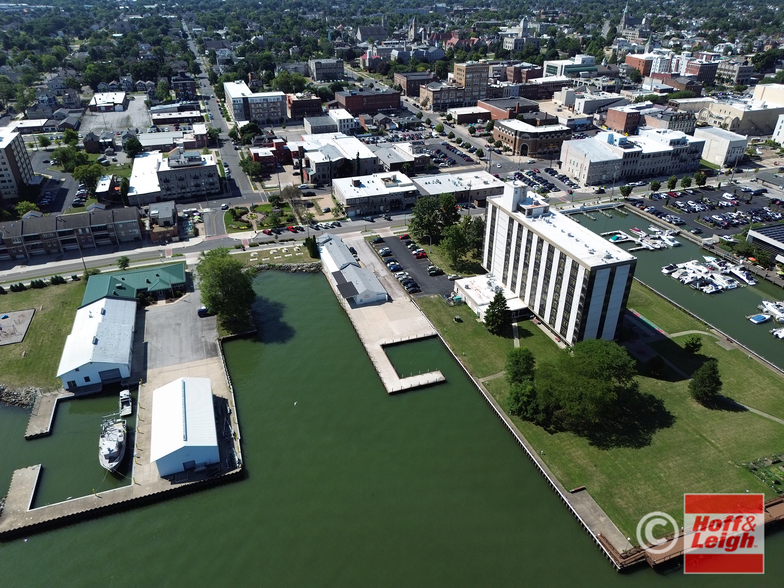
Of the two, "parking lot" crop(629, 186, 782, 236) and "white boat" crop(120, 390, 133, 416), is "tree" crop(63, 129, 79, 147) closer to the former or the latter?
"white boat" crop(120, 390, 133, 416)

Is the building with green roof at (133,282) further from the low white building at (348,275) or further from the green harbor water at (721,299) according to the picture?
the green harbor water at (721,299)

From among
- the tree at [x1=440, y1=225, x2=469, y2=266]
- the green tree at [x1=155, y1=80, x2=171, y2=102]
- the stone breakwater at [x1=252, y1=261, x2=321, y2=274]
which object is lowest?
the stone breakwater at [x1=252, y1=261, x2=321, y2=274]

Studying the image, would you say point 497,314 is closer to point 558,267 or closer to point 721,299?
point 558,267

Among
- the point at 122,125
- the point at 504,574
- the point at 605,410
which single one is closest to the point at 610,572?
the point at 504,574

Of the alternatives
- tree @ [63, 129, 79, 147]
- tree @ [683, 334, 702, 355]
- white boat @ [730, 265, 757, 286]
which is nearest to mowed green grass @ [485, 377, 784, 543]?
tree @ [683, 334, 702, 355]

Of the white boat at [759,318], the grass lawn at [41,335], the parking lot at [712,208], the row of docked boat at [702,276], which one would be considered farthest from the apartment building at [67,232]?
the parking lot at [712,208]
